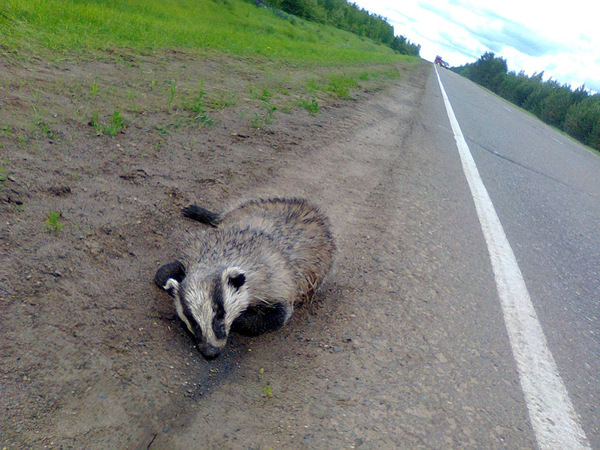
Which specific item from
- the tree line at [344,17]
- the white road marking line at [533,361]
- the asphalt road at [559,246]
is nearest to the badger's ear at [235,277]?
the white road marking line at [533,361]

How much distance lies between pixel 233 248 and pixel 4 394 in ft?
5.52

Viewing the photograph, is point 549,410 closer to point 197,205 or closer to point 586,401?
point 586,401

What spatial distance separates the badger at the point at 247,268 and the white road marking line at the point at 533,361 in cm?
151

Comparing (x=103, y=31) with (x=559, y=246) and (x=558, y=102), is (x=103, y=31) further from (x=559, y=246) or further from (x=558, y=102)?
(x=558, y=102)

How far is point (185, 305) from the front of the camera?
284cm

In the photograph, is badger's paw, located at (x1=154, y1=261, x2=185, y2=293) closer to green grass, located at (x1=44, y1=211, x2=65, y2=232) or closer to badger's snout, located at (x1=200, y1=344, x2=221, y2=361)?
badger's snout, located at (x1=200, y1=344, x2=221, y2=361)

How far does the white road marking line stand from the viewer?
249cm

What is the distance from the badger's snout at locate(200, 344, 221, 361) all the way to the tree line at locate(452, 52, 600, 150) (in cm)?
3120

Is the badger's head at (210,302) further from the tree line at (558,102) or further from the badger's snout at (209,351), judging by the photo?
the tree line at (558,102)

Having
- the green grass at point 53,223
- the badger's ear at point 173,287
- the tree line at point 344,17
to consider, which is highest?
the tree line at point 344,17

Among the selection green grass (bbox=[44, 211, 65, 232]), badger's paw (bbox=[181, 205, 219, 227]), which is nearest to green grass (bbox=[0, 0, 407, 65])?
badger's paw (bbox=[181, 205, 219, 227])

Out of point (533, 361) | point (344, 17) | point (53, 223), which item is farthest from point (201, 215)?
point (344, 17)

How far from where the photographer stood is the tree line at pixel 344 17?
41.7 metres

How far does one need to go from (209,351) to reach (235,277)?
0.51 m
